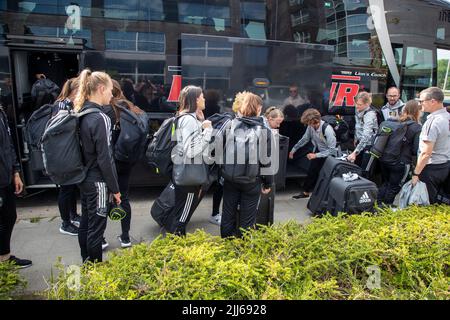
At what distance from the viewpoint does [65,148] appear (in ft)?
8.93

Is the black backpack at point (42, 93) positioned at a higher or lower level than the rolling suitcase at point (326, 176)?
higher

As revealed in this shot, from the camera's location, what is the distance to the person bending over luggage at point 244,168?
3.17 meters

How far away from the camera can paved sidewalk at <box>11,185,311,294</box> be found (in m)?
3.66

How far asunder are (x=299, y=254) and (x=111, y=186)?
1617 mm

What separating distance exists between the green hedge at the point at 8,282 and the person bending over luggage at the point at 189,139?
5.00ft

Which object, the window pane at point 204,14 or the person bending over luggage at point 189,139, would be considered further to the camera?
the window pane at point 204,14

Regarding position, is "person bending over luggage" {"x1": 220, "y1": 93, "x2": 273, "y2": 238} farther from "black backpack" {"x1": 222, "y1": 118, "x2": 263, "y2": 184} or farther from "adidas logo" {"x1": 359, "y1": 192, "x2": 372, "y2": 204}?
"adidas logo" {"x1": 359, "y1": 192, "x2": 372, "y2": 204}

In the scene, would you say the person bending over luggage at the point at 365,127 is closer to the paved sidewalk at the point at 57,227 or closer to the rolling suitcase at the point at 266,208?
the paved sidewalk at the point at 57,227

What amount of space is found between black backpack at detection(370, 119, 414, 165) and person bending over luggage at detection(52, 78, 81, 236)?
4.02 m

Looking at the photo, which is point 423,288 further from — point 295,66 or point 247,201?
point 295,66

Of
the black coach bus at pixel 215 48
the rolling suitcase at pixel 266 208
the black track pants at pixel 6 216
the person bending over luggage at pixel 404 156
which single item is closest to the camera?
the black track pants at pixel 6 216

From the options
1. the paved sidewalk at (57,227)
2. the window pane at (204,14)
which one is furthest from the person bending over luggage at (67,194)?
the window pane at (204,14)
